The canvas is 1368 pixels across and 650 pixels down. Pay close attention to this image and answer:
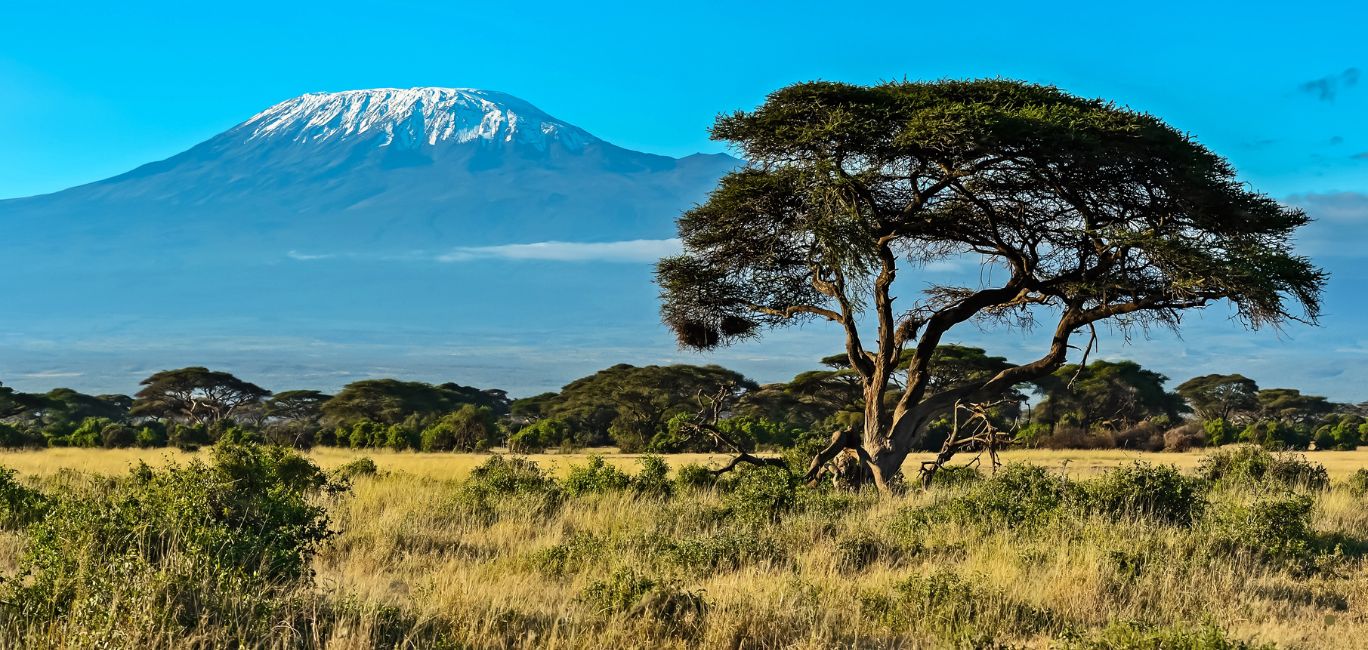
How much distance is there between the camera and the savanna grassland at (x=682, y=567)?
19.2ft

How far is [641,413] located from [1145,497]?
33974 mm

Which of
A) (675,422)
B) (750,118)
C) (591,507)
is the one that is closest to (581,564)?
(591,507)

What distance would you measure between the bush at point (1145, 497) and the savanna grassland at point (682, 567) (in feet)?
0.11

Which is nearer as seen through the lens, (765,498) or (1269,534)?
(1269,534)

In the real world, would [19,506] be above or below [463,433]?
below

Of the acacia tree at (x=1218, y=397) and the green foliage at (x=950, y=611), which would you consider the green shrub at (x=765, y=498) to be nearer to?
the green foliage at (x=950, y=611)

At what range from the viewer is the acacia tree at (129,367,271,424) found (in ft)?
171

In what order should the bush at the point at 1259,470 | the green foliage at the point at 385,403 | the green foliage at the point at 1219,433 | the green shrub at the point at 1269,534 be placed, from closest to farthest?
the green shrub at the point at 1269,534
the bush at the point at 1259,470
the green foliage at the point at 1219,433
the green foliage at the point at 385,403

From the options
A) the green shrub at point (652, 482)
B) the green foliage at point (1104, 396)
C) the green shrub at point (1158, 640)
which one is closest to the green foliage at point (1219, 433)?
the green foliage at point (1104, 396)

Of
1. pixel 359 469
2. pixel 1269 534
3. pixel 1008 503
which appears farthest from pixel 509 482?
pixel 1269 534

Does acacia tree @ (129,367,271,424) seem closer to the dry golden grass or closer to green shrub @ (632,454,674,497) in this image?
the dry golden grass

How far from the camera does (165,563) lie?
6301 mm

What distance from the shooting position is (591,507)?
43.7 feet

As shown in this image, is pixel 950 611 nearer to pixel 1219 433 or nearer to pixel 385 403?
pixel 1219 433
